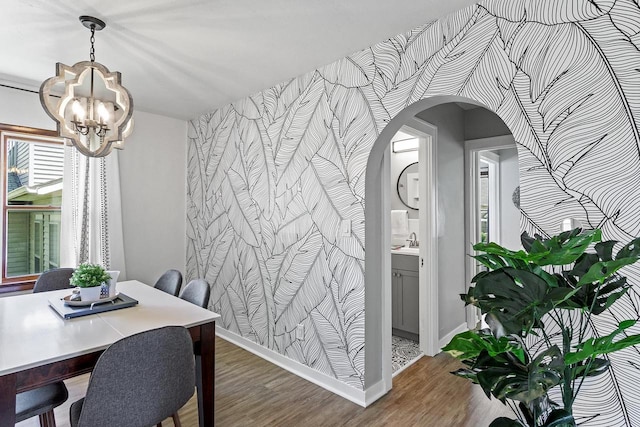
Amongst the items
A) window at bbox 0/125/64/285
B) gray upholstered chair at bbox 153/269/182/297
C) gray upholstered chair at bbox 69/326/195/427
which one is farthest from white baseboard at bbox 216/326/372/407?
window at bbox 0/125/64/285

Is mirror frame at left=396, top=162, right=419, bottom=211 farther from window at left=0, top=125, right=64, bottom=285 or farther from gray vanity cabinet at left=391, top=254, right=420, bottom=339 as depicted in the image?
window at left=0, top=125, right=64, bottom=285

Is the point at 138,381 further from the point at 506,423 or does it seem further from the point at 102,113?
the point at 102,113

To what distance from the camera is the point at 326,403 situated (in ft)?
7.78

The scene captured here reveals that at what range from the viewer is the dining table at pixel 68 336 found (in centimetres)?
131

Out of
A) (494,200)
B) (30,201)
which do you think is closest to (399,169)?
(494,200)

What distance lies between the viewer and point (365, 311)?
7.80 ft

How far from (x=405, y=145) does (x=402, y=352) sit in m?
2.33

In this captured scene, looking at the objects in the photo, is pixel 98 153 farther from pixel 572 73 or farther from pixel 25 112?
pixel 572 73

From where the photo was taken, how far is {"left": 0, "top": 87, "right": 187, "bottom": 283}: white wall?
3.79 meters

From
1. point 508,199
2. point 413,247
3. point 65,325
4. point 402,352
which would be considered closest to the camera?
point 65,325

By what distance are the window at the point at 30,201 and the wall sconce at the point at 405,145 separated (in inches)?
144

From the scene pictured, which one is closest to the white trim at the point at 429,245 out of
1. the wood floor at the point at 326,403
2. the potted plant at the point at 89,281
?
the wood floor at the point at 326,403

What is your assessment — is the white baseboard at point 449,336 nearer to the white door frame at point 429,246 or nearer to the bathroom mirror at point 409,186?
the white door frame at point 429,246

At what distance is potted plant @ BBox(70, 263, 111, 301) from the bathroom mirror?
3.14 meters
